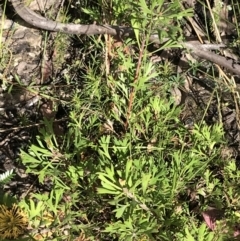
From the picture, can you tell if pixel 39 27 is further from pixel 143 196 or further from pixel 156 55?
pixel 143 196

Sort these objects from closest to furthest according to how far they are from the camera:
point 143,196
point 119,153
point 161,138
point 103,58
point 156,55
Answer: point 143,196 < point 119,153 < point 161,138 < point 103,58 < point 156,55

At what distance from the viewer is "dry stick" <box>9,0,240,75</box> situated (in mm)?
2271

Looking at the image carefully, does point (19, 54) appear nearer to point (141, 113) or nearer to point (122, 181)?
point (141, 113)

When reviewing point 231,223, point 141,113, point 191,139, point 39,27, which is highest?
point 39,27

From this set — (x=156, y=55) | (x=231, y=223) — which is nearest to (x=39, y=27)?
(x=156, y=55)

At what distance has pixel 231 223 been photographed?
193 cm

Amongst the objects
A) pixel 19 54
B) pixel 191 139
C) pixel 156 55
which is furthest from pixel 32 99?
pixel 191 139

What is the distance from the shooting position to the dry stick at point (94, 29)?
2.27 metres

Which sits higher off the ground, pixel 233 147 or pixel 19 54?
pixel 19 54

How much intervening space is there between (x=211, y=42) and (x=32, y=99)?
0.92 metres

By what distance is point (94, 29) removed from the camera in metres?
2.36

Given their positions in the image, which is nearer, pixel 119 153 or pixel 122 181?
pixel 122 181

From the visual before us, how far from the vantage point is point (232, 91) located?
2.33m

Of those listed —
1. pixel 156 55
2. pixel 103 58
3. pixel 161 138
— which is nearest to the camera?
pixel 161 138
